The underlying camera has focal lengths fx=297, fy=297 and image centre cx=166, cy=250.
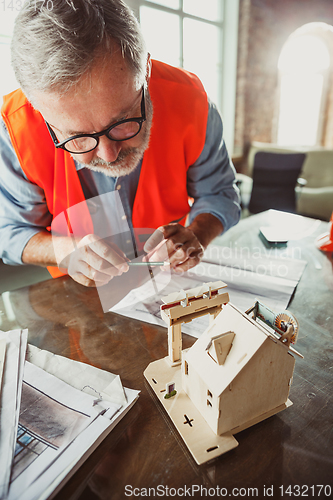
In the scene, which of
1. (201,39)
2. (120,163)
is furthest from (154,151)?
(201,39)

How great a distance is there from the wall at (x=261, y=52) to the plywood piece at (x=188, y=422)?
196 inches

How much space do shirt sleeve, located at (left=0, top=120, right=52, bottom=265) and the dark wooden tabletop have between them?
1.08ft

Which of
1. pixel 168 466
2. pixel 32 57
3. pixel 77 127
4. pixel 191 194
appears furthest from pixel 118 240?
pixel 168 466

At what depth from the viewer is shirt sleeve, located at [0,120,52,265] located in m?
1.15

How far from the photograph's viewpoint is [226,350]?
0.55m

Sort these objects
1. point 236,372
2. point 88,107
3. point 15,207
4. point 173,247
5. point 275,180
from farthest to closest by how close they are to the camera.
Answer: point 275,180 < point 15,207 < point 173,247 < point 88,107 < point 236,372

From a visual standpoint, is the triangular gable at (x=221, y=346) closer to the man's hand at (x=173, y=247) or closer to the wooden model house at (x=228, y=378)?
the wooden model house at (x=228, y=378)

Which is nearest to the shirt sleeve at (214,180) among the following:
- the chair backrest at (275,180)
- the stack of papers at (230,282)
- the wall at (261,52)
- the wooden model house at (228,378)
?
the stack of papers at (230,282)

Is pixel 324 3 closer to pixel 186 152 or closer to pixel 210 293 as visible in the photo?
pixel 186 152

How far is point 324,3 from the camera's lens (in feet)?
16.8

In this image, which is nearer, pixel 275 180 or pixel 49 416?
pixel 49 416

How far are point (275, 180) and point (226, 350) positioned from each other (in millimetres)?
3568

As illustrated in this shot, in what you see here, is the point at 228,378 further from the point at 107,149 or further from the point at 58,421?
the point at 107,149

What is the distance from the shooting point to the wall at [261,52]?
4.58m
